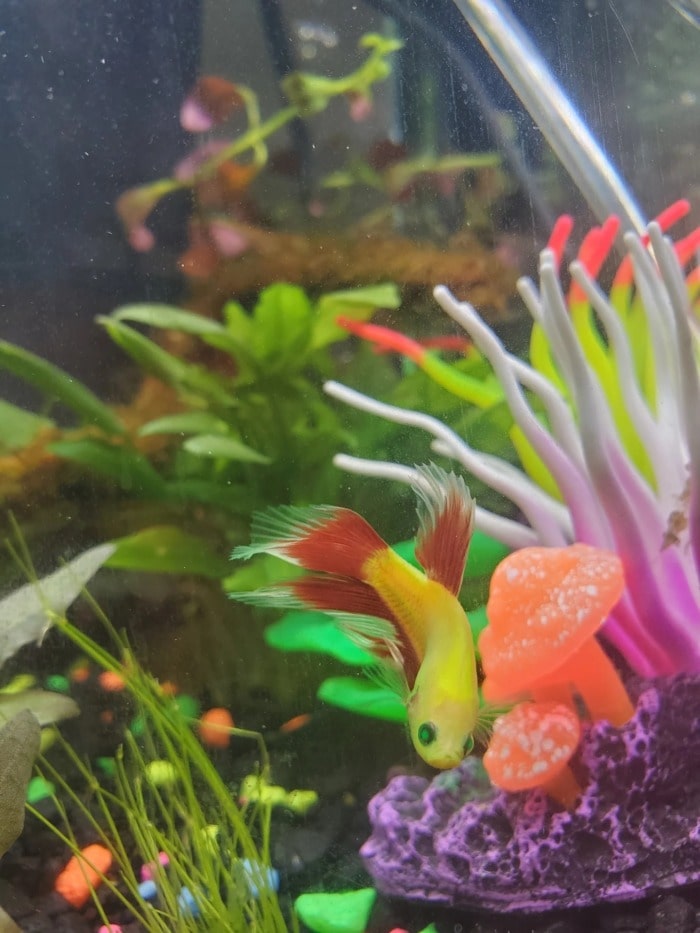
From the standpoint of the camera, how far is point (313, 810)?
92 cm

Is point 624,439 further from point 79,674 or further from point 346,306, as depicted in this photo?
point 79,674

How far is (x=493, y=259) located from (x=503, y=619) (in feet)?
1.44

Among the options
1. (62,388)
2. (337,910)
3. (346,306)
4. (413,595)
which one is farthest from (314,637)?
(62,388)

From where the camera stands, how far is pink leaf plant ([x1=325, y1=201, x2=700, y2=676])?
735 mm

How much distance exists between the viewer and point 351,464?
88 cm

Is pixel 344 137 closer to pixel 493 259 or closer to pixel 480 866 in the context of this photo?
pixel 493 259

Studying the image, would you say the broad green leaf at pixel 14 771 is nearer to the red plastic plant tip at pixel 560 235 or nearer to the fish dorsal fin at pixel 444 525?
the fish dorsal fin at pixel 444 525

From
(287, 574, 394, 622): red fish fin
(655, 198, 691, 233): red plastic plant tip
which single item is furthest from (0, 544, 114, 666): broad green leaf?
(655, 198, 691, 233): red plastic plant tip

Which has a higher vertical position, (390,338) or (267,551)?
(390,338)

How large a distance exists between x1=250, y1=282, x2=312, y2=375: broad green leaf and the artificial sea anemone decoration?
0.11 metres

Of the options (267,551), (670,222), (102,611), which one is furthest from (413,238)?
(102,611)

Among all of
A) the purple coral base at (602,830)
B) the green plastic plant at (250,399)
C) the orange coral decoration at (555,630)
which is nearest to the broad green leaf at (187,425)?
the green plastic plant at (250,399)

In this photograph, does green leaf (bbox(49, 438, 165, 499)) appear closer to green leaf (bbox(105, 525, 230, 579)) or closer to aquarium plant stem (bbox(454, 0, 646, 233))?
green leaf (bbox(105, 525, 230, 579))

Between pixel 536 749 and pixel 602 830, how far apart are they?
0.10 meters
